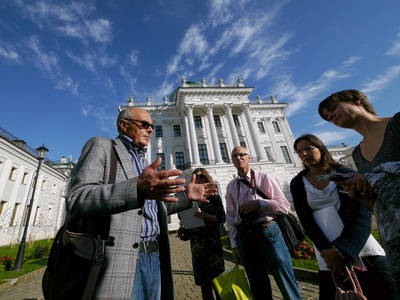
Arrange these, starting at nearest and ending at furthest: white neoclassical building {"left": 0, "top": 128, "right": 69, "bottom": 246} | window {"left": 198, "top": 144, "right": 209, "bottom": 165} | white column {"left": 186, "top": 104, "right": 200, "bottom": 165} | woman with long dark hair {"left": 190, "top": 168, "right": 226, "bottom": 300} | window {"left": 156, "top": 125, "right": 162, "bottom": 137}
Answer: woman with long dark hair {"left": 190, "top": 168, "right": 226, "bottom": 300} < white neoclassical building {"left": 0, "top": 128, "right": 69, "bottom": 246} < white column {"left": 186, "top": 104, "right": 200, "bottom": 165} < window {"left": 198, "top": 144, "right": 209, "bottom": 165} < window {"left": 156, "top": 125, "right": 162, "bottom": 137}

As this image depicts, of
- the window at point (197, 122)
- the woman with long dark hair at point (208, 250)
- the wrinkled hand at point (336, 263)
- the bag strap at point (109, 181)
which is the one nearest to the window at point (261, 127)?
the window at point (197, 122)

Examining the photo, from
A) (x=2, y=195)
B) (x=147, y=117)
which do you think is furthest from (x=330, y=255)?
(x=2, y=195)

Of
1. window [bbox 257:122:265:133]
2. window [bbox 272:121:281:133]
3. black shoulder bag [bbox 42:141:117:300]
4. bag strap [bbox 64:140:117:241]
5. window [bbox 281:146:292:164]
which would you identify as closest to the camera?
black shoulder bag [bbox 42:141:117:300]

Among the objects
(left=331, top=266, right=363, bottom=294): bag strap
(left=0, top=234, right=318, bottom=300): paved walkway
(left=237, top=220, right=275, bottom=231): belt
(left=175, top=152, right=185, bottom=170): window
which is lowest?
(left=0, top=234, right=318, bottom=300): paved walkway

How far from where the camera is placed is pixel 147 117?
2.07 metres

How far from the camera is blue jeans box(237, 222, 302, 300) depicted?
7.68 feet

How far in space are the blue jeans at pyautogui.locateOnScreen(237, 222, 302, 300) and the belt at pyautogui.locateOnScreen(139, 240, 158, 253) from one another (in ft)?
4.91

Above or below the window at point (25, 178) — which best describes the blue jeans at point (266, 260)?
below

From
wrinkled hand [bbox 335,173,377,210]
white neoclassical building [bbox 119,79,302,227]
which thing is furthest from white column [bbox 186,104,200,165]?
wrinkled hand [bbox 335,173,377,210]

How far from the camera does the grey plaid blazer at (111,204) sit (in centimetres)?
110

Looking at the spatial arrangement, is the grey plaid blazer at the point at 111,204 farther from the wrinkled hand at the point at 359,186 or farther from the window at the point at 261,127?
the window at the point at 261,127

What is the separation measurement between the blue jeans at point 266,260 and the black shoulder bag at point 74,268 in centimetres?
207

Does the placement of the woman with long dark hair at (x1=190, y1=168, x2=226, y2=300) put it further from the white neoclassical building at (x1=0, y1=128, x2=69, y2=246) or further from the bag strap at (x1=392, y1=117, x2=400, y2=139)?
the white neoclassical building at (x1=0, y1=128, x2=69, y2=246)

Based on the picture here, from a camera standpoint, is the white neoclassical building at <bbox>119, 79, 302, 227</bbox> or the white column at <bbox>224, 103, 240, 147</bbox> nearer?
the white neoclassical building at <bbox>119, 79, 302, 227</bbox>
